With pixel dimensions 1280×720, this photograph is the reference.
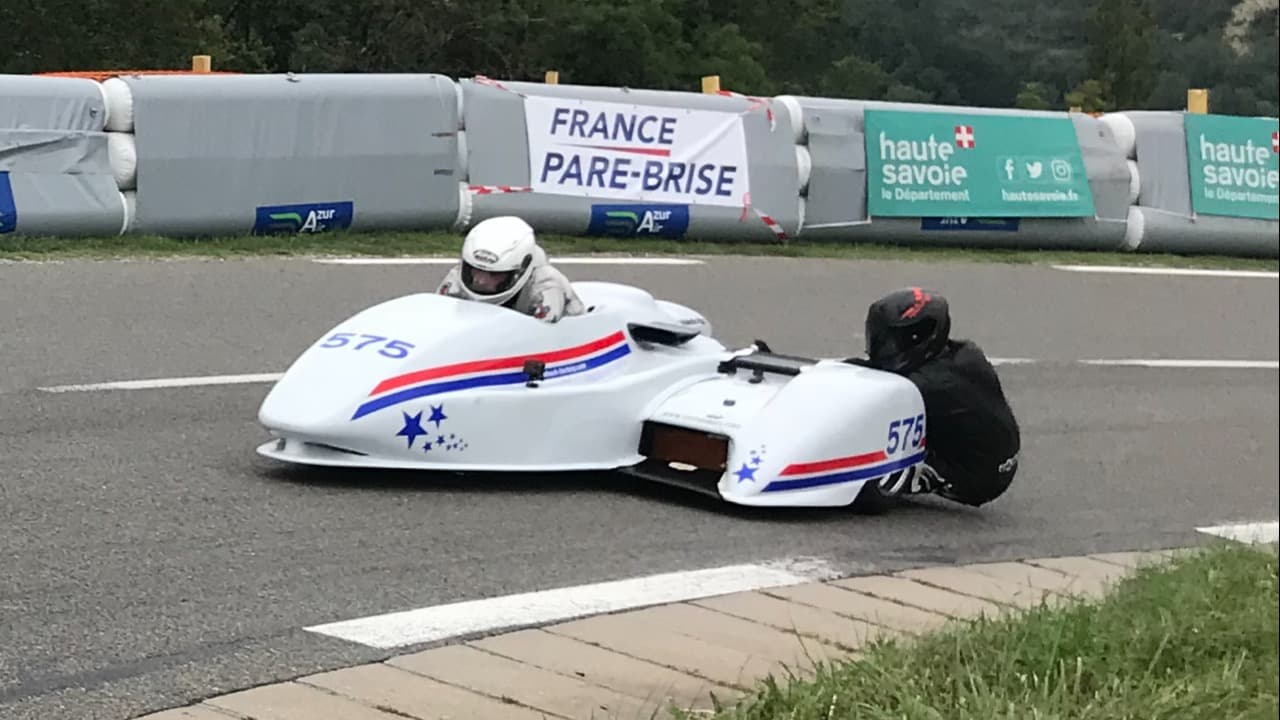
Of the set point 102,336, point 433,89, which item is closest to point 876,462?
point 102,336

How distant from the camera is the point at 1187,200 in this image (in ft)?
58.8

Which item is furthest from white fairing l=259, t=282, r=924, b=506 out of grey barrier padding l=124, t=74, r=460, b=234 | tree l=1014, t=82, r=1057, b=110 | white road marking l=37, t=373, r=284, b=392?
grey barrier padding l=124, t=74, r=460, b=234

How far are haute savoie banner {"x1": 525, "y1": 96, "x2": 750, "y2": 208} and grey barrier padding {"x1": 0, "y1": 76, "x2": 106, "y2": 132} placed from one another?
3.42 metres

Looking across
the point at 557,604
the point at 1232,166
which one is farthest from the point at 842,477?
the point at 1232,166

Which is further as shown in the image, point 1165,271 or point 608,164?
point 1165,271

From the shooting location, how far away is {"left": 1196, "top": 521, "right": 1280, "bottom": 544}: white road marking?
7445 millimetres

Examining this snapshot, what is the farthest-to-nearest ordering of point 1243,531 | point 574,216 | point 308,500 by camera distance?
1. point 574,216
2. point 1243,531
3. point 308,500

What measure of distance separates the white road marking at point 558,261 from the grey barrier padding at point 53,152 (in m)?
1.51

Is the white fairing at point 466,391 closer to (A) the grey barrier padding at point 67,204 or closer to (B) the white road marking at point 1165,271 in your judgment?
(A) the grey barrier padding at point 67,204

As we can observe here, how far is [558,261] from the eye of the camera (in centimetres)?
1307

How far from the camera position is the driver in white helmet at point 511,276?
7.52 meters

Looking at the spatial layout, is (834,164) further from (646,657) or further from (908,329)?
(646,657)

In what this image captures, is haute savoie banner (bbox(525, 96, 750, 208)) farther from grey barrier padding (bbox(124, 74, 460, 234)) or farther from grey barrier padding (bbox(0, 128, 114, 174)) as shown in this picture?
grey barrier padding (bbox(0, 128, 114, 174))

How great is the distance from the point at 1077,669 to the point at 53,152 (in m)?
8.63
